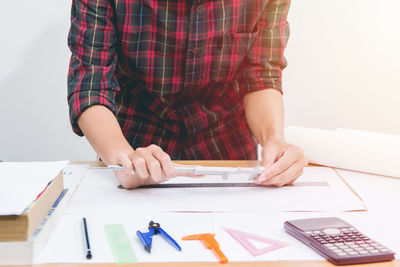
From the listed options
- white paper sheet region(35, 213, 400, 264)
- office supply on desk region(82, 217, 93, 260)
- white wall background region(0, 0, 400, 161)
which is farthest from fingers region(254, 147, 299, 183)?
A: white wall background region(0, 0, 400, 161)

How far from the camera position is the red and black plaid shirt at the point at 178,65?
948 mm

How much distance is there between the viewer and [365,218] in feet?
2.19

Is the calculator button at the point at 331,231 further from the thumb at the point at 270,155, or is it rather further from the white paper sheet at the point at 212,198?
the thumb at the point at 270,155

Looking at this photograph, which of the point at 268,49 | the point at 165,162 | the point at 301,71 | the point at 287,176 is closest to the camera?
the point at 165,162

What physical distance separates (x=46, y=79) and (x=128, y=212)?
103 centimetres

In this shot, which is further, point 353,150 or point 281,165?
point 353,150

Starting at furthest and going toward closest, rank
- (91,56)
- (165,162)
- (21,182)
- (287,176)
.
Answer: (91,56) < (287,176) < (165,162) < (21,182)

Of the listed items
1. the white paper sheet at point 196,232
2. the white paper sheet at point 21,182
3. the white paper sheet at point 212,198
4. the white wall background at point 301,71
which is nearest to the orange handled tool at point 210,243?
the white paper sheet at point 196,232

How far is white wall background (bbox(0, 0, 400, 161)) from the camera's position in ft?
4.89

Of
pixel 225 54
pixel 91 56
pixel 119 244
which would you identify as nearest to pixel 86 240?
pixel 119 244

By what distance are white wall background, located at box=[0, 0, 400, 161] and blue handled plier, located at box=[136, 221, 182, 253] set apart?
3.60ft

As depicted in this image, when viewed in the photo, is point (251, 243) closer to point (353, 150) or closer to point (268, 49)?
point (353, 150)

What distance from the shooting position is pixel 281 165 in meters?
0.81

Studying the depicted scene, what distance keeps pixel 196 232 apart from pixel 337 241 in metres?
0.19
